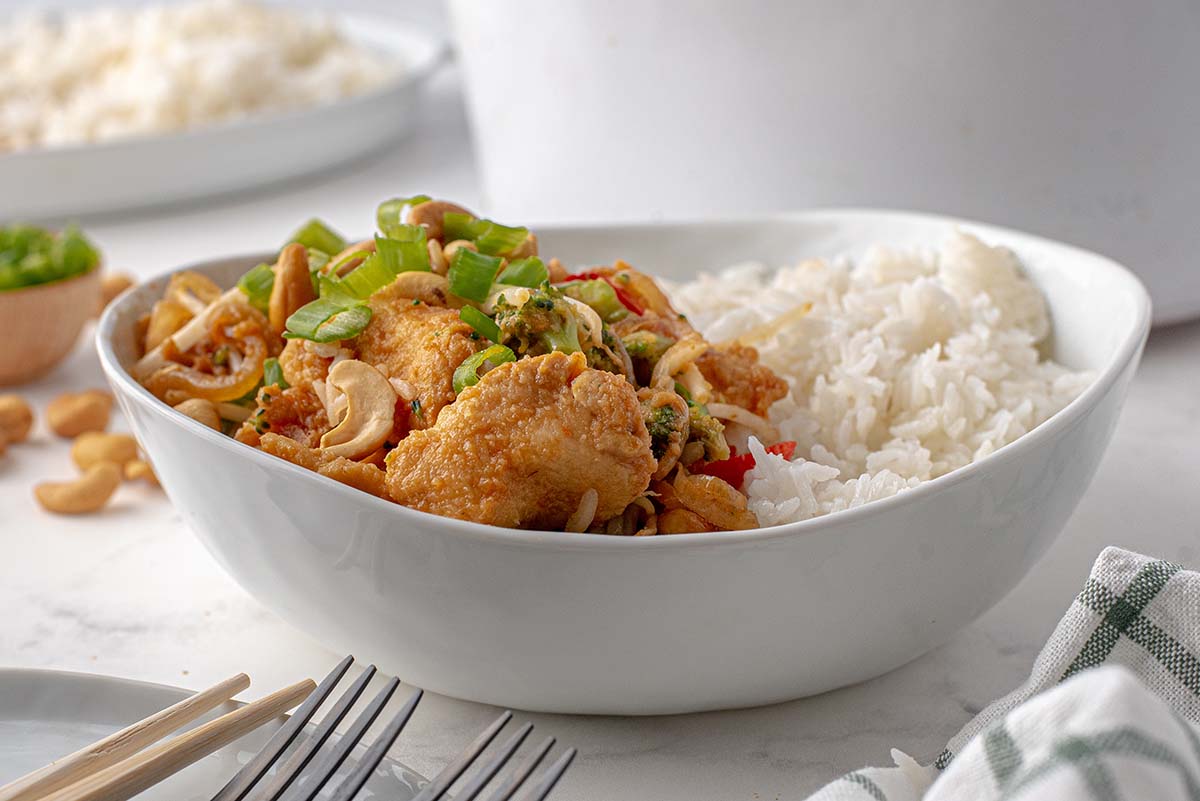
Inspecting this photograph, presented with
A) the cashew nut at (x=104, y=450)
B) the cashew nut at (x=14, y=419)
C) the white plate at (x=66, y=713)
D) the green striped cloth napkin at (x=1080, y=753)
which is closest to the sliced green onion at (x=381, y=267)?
the white plate at (x=66, y=713)

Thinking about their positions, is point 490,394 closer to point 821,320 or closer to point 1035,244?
point 821,320

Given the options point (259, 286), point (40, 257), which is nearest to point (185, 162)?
point (40, 257)

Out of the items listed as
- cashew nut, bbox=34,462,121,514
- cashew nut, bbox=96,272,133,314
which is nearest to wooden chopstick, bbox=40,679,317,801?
cashew nut, bbox=34,462,121,514

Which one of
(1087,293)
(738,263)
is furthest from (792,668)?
(738,263)

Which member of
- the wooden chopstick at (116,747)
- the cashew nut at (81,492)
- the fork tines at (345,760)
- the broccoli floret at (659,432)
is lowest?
the cashew nut at (81,492)

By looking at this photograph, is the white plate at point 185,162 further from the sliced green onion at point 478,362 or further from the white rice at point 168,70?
the sliced green onion at point 478,362
